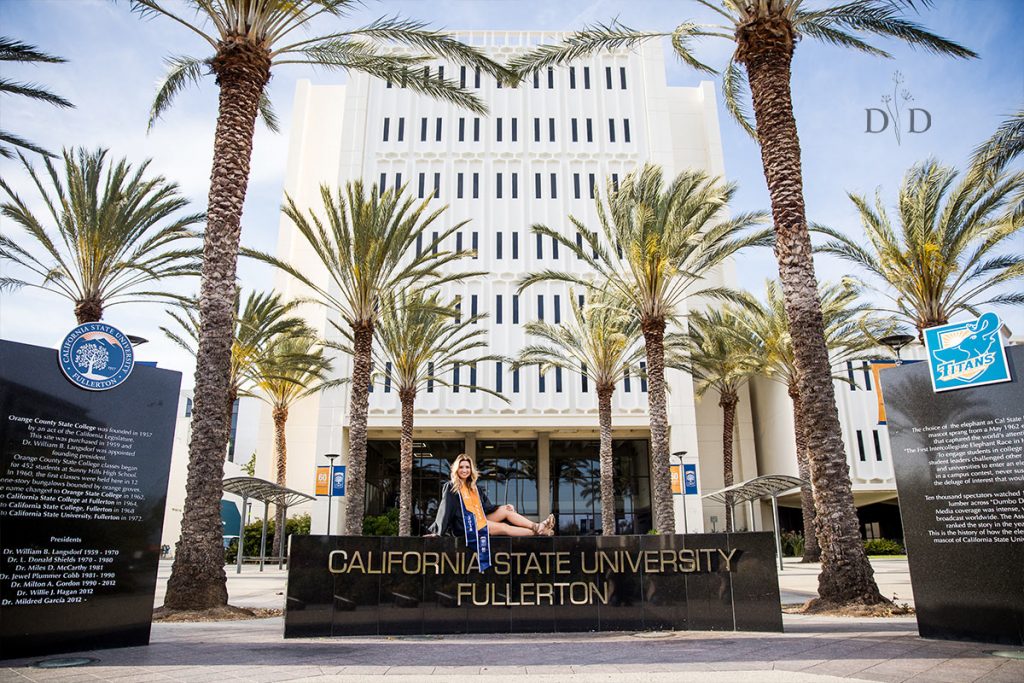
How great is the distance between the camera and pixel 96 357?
272 inches

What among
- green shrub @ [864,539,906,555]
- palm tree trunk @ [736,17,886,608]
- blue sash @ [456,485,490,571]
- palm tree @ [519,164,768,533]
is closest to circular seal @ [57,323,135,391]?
blue sash @ [456,485,490,571]

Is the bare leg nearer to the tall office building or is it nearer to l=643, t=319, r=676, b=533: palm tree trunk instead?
l=643, t=319, r=676, b=533: palm tree trunk

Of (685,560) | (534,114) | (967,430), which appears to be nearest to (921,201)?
(967,430)

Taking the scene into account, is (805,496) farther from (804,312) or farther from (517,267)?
(804,312)

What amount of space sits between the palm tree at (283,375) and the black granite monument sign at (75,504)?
20.7 meters

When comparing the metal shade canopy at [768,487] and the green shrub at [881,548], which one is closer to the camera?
the metal shade canopy at [768,487]

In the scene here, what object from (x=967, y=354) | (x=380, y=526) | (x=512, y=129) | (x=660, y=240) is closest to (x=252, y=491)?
(x=380, y=526)

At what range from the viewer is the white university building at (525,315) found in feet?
112

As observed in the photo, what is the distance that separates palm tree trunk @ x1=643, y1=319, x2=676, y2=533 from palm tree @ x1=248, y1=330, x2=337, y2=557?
14.1 meters

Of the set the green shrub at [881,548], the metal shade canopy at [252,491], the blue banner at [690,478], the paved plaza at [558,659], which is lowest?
the paved plaza at [558,659]

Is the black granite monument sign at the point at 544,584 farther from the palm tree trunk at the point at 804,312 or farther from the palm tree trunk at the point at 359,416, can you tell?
the palm tree trunk at the point at 359,416

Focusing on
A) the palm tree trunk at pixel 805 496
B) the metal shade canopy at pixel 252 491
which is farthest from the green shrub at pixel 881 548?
the metal shade canopy at pixel 252 491

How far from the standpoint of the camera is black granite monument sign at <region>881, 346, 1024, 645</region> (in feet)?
22.0

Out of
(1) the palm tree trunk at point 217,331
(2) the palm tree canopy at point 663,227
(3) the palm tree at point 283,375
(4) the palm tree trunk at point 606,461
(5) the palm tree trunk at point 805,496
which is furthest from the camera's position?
(3) the palm tree at point 283,375
